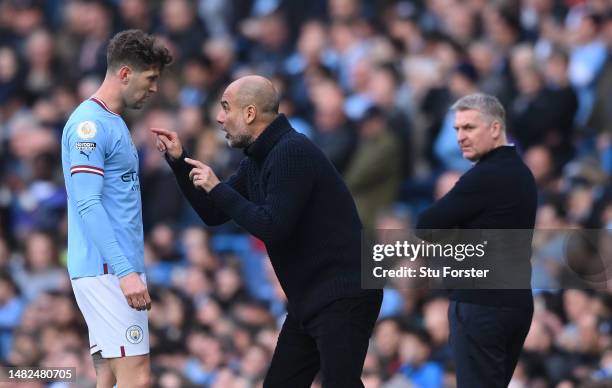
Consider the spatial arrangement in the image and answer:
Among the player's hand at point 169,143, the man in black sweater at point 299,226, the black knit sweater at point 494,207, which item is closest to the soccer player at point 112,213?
the player's hand at point 169,143

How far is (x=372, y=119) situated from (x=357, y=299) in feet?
18.9

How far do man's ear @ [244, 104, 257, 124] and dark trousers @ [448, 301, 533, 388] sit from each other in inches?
59.7

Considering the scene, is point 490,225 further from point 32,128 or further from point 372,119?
point 32,128

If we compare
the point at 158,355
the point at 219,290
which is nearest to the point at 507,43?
the point at 219,290

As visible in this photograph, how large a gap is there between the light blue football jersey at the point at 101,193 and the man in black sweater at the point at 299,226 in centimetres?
35

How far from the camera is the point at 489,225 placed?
23.8 ft

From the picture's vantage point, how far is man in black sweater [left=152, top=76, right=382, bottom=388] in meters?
6.65

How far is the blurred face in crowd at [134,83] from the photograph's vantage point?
6.72 metres

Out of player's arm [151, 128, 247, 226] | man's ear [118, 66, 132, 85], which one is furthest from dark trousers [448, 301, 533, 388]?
man's ear [118, 66, 132, 85]

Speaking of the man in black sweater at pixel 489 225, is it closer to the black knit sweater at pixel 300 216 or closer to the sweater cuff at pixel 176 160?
the black knit sweater at pixel 300 216

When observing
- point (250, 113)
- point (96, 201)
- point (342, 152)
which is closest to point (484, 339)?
point (250, 113)

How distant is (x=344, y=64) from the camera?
13734 mm

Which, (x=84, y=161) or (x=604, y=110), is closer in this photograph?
(x=84, y=161)

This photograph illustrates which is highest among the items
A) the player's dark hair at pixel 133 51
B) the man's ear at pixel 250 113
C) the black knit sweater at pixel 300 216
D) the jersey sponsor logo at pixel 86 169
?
the player's dark hair at pixel 133 51
